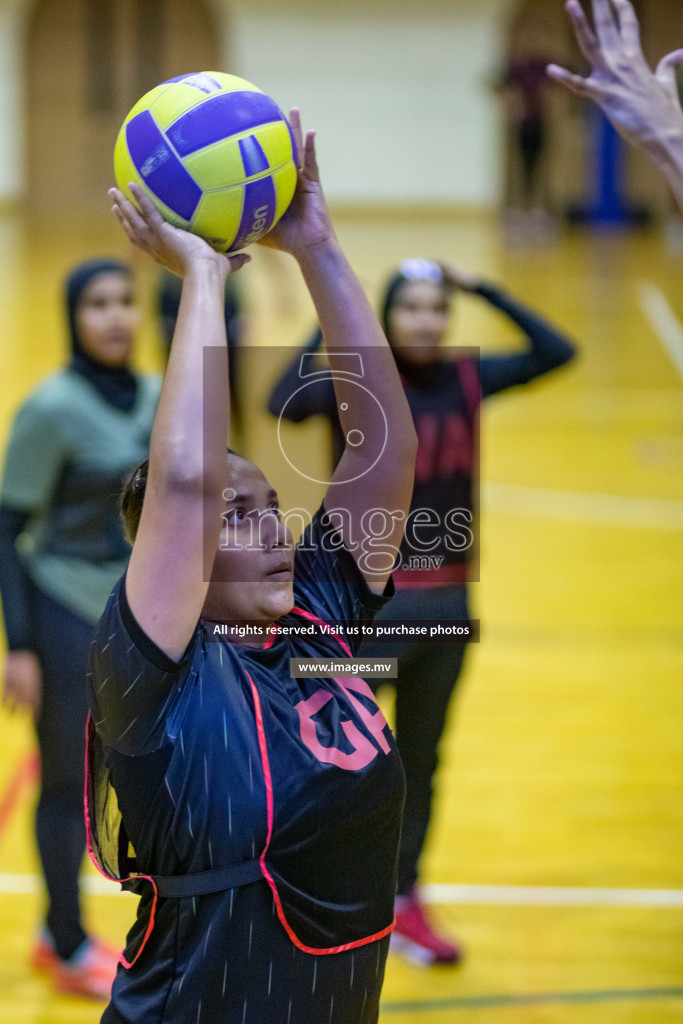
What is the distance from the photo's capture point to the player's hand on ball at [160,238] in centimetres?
154

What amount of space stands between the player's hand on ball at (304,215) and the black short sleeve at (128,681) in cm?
68

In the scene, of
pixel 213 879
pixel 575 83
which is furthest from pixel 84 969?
pixel 575 83

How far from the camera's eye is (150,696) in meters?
1.39

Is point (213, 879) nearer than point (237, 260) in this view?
Yes

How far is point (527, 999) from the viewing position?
Result: 3098 millimetres

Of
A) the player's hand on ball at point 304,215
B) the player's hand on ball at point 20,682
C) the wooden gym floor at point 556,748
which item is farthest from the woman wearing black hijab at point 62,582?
the player's hand on ball at point 304,215

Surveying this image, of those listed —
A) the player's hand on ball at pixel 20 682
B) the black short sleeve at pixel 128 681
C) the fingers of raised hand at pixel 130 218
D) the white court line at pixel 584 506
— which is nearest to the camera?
the black short sleeve at pixel 128 681

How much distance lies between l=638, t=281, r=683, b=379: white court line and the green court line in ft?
25.9

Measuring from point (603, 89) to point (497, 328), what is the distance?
33.5 ft

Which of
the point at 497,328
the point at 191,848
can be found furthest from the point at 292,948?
the point at 497,328

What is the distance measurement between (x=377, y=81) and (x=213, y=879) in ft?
62.7

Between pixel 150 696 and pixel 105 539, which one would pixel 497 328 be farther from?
pixel 150 696

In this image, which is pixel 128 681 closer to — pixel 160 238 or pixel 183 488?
pixel 183 488

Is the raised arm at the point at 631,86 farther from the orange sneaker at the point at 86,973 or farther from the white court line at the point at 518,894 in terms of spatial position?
the orange sneaker at the point at 86,973
